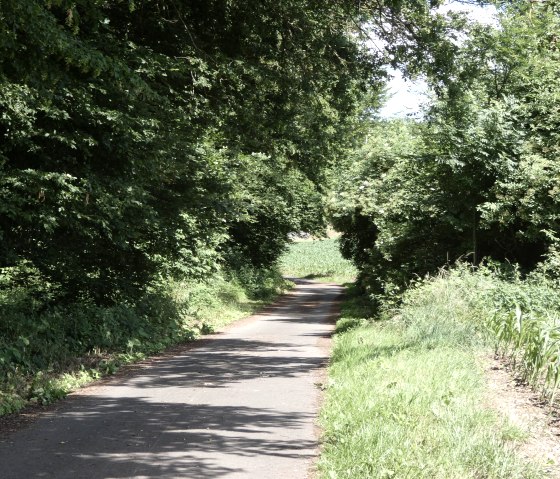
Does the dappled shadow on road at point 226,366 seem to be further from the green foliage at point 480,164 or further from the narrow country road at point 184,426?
the green foliage at point 480,164

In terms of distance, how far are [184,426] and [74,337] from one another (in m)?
6.25

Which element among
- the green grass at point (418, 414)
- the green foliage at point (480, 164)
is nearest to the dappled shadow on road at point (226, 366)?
the green grass at point (418, 414)

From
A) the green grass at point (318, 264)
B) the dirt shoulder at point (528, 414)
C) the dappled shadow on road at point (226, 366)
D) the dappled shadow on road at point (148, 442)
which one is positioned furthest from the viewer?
the green grass at point (318, 264)

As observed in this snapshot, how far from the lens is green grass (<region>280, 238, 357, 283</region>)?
231 ft

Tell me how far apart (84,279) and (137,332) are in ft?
10.7

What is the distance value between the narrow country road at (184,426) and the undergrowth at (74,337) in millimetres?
585

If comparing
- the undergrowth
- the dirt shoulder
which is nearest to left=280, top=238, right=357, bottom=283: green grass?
the undergrowth

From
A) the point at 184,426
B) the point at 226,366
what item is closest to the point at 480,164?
the point at 226,366

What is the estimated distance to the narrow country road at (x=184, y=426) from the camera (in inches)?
270

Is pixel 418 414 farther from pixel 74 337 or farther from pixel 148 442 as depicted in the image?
pixel 74 337

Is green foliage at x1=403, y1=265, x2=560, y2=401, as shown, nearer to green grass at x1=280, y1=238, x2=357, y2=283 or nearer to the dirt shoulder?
the dirt shoulder

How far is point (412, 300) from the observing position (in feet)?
58.2

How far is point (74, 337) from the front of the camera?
14234 mm

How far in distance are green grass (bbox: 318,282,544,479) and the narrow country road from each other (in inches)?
20.0
